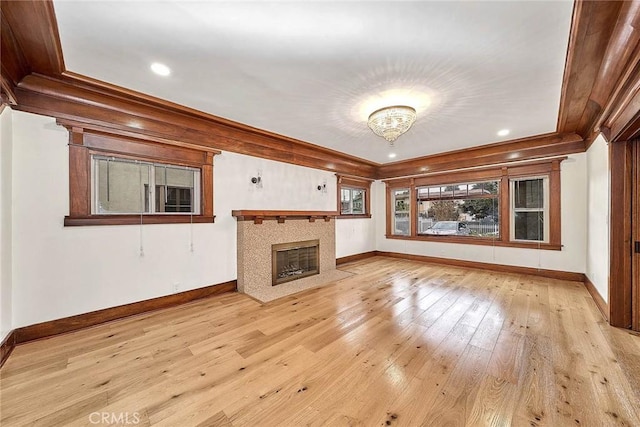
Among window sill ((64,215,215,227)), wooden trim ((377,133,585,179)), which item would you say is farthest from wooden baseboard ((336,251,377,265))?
window sill ((64,215,215,227))

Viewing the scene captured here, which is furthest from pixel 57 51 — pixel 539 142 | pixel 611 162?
pixel 539 142

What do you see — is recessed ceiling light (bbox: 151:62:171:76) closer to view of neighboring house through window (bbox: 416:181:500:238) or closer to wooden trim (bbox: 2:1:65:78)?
wooden trim (bbox: 2:1:65:78)

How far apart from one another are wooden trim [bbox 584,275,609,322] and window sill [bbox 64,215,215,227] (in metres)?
5.05

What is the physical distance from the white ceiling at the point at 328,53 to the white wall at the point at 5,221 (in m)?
0.85

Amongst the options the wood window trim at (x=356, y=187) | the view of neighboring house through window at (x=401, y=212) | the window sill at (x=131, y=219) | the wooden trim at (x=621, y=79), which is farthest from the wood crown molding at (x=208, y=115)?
the view of neighboring house through window at (x=401, y=212)

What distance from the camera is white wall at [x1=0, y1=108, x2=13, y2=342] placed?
2057 mm

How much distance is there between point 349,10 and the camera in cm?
156

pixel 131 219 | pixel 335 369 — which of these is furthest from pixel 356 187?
pixel 335 369

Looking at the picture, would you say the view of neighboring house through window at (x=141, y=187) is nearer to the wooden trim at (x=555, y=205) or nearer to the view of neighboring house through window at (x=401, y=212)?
the view of neighboring house through window at (x=401, y=212)

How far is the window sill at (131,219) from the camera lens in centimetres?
251

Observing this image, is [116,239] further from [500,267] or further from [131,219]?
[500,267]

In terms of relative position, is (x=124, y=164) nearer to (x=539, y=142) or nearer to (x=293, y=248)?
(x=293, y=248)

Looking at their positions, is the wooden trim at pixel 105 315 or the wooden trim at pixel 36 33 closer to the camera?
the wooden trim at pixel 36 33

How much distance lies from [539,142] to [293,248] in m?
4.75
